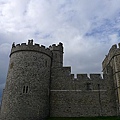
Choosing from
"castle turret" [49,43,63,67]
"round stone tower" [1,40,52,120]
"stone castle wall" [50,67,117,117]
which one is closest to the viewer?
"round stone tower" [1,40,52,120]

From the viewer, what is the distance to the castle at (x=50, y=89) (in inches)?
785

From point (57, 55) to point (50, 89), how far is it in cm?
629

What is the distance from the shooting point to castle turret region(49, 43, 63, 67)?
25.6 meters

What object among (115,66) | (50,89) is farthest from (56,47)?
(115,66)

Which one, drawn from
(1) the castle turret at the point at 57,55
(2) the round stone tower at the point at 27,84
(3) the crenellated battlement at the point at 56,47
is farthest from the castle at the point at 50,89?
(3) the crenellated battlement at the point at 56,47

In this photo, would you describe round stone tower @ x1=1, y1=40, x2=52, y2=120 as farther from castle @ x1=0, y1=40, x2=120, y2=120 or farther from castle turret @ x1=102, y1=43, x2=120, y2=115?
castle turret @ x1=102, y1=43, x2=120, y2=115

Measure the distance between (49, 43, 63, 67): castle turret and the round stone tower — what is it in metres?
2.24

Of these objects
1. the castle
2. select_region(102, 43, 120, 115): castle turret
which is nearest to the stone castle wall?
the castle

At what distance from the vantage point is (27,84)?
20.5 metres

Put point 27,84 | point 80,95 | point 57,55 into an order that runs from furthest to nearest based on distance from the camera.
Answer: point 57,55, point 80,95, point 27,84

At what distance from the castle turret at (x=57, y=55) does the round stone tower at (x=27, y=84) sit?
2.24 meters

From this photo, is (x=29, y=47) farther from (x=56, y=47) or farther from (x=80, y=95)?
(x=80, y=95)

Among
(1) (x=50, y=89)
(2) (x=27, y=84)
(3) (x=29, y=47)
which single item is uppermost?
(3) (x=29, y=47)

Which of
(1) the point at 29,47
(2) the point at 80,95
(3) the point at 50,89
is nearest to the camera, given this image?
(1) the point at 29,47
